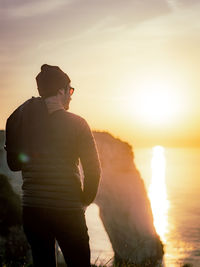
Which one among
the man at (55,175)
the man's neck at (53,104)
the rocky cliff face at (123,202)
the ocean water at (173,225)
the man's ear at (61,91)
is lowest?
the ocean water at (173,225)

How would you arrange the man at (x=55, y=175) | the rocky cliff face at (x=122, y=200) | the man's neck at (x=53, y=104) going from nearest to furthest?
the man at (x=55, y=175) → the man's neck at (x=53, y=104) → the rocky cliff face at (x=122, y=200)

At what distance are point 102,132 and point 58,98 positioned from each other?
29233 millimetres

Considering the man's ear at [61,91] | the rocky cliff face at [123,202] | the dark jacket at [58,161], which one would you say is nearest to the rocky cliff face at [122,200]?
the rocky cliff face at [123,202]

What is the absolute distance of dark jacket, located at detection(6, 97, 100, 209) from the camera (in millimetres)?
2863

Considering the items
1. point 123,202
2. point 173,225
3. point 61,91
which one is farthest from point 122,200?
point 173,225

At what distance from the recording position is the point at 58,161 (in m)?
2.88

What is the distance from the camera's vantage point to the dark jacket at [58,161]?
286 centimetres

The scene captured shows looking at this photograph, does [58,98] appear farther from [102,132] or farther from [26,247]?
[102,132]

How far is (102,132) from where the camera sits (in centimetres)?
3228

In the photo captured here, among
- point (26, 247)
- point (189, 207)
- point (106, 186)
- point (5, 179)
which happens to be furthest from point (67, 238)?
point (189, 207)

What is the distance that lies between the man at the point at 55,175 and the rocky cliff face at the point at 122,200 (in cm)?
2801

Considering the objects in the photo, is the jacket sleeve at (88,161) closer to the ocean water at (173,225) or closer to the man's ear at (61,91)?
the man's ear at (61,91)

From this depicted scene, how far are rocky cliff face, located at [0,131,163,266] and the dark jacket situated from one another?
28.0 m

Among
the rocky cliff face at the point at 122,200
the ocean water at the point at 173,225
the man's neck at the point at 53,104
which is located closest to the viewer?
the man's neck at the point at 53,104
